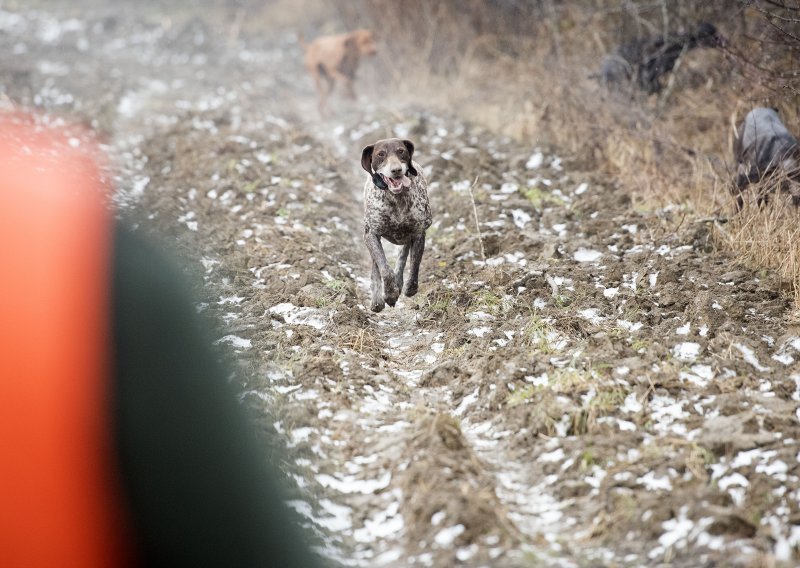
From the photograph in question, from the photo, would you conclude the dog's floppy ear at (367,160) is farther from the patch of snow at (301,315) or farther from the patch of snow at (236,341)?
the patch of snow at (236,341)

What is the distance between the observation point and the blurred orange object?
356cm

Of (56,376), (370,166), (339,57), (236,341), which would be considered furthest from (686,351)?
(339,57)

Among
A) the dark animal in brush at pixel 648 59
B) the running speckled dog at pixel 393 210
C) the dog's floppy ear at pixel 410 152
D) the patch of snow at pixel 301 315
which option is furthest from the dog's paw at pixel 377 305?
the dark animal in brush at pixel 648 59

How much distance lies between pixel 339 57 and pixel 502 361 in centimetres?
949

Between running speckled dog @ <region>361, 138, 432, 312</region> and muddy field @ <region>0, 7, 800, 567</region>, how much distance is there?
0.80 ft

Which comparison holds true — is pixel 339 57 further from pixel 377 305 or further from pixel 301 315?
pixel 301 315

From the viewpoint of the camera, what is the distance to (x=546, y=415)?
4.13 meters

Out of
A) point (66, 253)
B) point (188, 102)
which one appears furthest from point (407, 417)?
point (188, 102)

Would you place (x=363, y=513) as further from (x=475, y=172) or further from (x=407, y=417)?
(x=475, y=172)

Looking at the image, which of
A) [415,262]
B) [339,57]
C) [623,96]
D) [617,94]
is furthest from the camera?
[339,57]

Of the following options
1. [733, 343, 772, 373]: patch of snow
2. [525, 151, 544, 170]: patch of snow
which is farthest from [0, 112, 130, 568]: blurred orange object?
[525, 151, 544, 170]: patch of snow

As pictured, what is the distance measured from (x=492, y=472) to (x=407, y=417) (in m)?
0.66

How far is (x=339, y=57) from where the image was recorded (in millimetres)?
13094

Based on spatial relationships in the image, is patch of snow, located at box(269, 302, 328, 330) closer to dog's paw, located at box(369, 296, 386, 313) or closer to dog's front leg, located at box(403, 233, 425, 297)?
dog's paw, located at box(369, 296, 386, 313)
